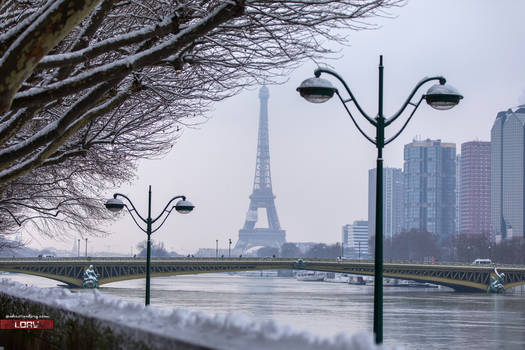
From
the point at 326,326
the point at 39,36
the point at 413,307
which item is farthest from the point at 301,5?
the point at 413,307

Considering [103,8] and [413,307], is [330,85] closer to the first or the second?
[103,8]

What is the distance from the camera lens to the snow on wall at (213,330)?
416cm

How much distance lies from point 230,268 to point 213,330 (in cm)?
9394

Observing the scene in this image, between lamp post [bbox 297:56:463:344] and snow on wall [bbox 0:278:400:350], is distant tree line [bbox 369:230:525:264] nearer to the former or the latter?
lamp post [bbox 297:56:463:344]

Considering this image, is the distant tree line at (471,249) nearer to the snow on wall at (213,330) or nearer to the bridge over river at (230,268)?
the bridge over river at (230,268)

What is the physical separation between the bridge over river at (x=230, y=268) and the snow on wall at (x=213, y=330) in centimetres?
7466

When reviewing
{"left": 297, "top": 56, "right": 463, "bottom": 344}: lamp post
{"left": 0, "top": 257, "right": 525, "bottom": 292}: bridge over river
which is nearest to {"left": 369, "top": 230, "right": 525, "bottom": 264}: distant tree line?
{"left": 0, "top": 257, "right": 525, "bottom": 292}: bridge over river

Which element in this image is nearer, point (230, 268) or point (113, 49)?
point (113, 49)

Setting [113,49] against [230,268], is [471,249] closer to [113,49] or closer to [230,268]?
[230,268]

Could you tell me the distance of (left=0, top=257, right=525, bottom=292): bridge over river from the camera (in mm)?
87938

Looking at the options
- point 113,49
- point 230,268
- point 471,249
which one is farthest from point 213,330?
point 471,249

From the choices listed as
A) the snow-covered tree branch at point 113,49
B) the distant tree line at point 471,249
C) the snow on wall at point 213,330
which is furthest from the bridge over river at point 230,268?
the snow on wall at point 213,330

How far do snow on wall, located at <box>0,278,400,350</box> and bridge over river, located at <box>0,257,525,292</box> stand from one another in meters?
74.7

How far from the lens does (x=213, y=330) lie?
16.0ft
